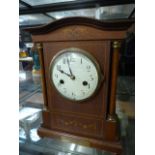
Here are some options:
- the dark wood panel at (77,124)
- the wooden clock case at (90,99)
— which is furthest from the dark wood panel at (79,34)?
the dark wood panel at (77,124)

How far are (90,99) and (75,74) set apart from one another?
0.13m

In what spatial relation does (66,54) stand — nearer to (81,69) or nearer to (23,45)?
(81,69)

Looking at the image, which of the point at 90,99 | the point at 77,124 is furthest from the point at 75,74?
the point at 77,124

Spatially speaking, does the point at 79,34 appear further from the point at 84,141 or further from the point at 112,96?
the point at 84,141

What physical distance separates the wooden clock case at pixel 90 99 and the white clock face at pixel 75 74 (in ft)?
0.09

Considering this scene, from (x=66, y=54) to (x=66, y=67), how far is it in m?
0.06

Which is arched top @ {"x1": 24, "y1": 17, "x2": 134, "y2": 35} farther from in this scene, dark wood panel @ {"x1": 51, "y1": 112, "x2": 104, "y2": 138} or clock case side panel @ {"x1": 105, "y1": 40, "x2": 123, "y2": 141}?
dark wood panel @ {"x1": 51, "y1": 112, "x2": 104, "y2": 138}

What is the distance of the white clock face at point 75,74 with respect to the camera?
0.61m

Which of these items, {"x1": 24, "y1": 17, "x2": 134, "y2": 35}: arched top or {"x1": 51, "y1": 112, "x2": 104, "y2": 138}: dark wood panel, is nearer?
→ {"x1": 24, "y1": 17, "x2": 134, "y2": 35}: arched top

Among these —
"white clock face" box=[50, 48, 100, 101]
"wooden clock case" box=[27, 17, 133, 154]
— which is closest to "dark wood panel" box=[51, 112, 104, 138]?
"wooden clock case" box=[27, 17, 133, 154]

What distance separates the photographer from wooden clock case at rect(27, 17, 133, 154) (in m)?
0.57

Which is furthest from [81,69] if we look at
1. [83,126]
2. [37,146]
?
[37,146]

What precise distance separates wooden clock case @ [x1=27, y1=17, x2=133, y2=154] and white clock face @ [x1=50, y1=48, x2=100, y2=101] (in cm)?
3

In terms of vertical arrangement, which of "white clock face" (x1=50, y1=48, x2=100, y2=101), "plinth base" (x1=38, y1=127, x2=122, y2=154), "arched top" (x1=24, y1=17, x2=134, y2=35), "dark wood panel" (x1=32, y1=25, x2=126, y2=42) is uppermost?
"arched top" (x1=24, y1=17, x2=134, y2=35)
